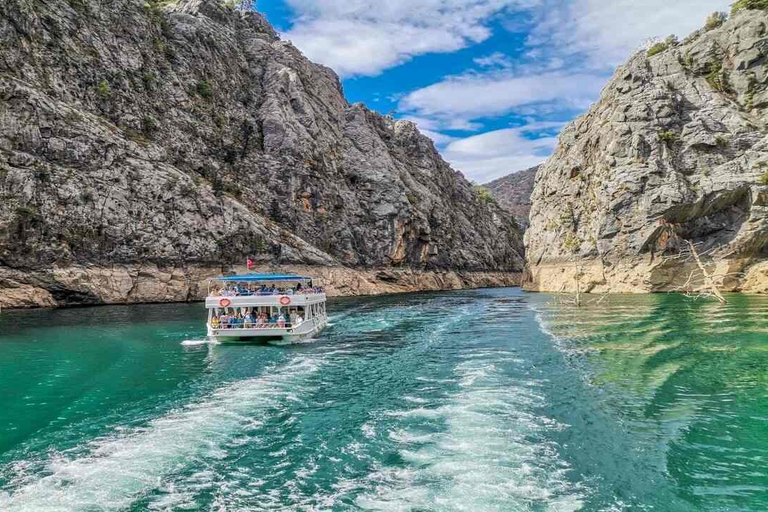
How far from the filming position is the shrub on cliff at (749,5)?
6688 centimetres

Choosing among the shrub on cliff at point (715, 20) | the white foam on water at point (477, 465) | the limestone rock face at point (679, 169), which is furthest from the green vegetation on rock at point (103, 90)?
the shrub on cliff at point (715, 20)

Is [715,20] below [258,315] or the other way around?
the other way around

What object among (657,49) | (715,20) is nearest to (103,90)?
(657,49)

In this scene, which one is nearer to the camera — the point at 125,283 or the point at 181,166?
the point at 125,283

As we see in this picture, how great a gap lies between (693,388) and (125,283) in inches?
2545

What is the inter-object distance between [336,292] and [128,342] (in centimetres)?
5189

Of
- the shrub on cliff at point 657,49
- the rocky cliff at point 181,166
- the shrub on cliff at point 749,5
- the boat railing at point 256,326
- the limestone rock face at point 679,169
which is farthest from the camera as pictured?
the shrub on cliff at point 657,49

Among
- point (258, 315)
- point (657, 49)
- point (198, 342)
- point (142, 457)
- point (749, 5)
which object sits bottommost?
point (142, 457)

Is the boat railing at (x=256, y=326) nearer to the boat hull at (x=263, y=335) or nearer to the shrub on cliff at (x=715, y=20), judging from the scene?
the boat hull at (x=263, y=335)

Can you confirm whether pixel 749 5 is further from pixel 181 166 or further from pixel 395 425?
pixel 181 166

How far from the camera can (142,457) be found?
12.6 metres

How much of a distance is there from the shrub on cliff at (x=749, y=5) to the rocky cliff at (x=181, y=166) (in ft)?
211

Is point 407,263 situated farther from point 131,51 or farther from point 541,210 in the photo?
point 131,51

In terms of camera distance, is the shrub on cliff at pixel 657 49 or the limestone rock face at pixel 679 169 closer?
the limestone rock face at pixel 679 169
